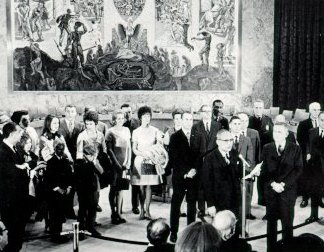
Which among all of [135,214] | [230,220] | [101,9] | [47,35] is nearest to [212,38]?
[101,9]

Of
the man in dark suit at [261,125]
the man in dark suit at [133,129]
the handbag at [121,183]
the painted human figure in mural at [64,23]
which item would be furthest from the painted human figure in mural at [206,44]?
the handbag at [121,183]

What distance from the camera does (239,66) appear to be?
667 inches

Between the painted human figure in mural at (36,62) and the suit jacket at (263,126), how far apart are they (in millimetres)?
7815

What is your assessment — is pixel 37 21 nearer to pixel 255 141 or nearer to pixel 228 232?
pixel 255 141

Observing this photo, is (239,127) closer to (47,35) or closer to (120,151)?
(120,151)

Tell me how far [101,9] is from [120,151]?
8.52m

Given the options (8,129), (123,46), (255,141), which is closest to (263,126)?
(255,141)

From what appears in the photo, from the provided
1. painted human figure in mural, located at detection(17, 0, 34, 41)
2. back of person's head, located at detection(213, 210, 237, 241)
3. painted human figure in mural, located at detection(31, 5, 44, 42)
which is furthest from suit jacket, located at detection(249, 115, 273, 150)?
painted human figure in mural, located at detection(17, 0, 34, 41)

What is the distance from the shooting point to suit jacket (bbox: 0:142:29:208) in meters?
6.46

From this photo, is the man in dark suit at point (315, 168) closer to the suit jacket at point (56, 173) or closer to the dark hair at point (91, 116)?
the dark hair at point (91, 116)

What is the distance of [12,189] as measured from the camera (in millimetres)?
6480

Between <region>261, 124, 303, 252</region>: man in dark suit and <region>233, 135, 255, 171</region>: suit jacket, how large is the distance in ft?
4.69

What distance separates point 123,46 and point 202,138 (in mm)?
9299

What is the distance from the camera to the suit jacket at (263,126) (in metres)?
9.49
